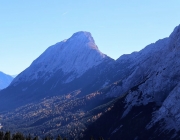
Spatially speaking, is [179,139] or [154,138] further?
[154,138]

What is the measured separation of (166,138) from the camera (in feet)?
624

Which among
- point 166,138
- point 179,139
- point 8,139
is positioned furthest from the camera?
point 166,138

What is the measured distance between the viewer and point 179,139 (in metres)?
178

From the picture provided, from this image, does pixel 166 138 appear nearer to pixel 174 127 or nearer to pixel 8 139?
pixel 174 127

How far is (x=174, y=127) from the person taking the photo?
19650 cm

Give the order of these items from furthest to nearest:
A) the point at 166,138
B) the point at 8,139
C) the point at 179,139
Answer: the point at 166,138 → the point at 179,139 → the point at 8,139

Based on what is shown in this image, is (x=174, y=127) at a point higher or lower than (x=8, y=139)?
lower

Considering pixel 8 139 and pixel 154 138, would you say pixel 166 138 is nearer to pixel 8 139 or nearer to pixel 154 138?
pixel 154 138

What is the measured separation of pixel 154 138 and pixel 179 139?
24.9 metres

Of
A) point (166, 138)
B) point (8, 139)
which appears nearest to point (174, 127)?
point (166, 138)

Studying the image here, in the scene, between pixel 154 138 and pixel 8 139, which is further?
pixel 154 138

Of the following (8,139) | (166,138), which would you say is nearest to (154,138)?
(166,138)

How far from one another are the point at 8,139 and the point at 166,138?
367ft

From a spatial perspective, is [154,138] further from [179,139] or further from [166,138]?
[179,139]
